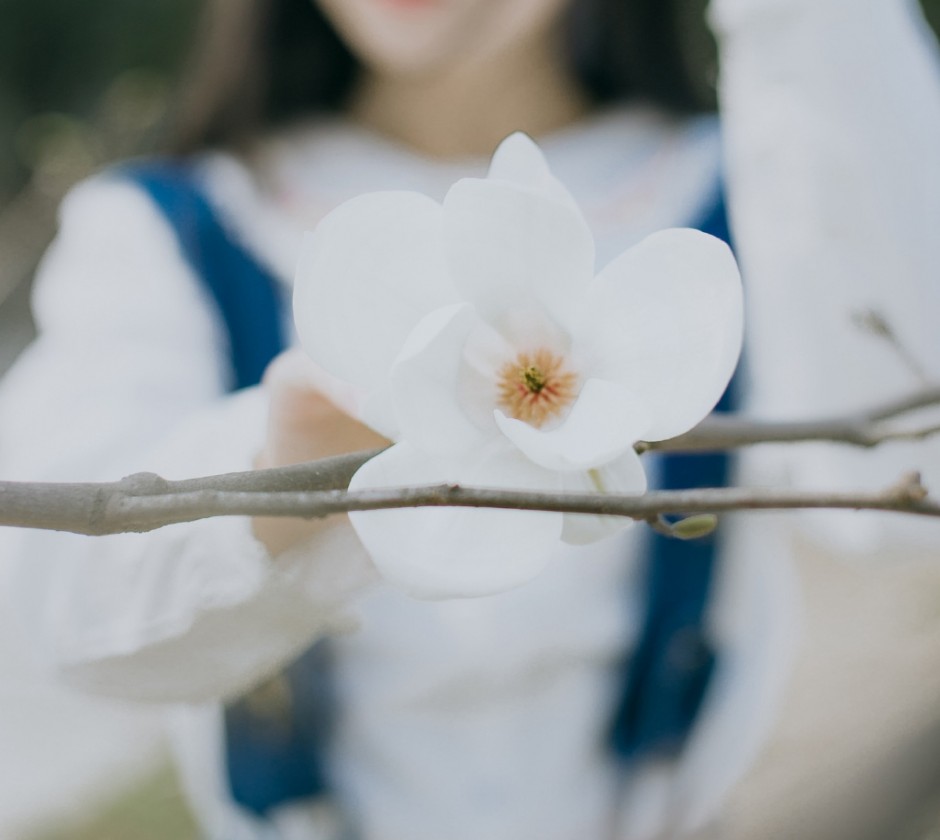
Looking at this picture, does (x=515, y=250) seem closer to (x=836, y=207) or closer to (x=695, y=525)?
(x=695, y=525)

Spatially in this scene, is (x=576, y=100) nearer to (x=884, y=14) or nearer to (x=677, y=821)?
(x=884, y=14)

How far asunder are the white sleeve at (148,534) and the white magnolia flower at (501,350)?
8 cm

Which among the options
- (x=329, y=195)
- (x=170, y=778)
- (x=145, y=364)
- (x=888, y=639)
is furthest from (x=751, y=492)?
(x=888, y=639)

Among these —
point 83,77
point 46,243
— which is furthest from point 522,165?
point 83,77

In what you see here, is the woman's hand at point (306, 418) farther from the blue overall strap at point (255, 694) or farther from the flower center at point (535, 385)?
the blue overall strap at point (255, 694)

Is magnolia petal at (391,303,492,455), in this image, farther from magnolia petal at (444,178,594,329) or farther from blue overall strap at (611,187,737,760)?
blue overall strap at (611,187,737,760)

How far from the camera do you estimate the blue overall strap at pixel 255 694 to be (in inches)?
21.1

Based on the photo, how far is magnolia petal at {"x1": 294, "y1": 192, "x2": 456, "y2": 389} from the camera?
5.5 inches

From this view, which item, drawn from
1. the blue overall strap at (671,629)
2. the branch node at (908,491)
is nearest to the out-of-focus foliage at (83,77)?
the blue overall strap at (671,629)

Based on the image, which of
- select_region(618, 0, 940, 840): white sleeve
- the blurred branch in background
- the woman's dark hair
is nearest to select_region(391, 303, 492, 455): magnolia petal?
select_region(618, 0, 940, 840): white sleeve

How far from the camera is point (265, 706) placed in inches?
20.8

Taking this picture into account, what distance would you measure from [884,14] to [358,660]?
16.2 inches

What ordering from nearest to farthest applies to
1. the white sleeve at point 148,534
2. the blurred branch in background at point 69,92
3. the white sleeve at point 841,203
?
the white sleeve at point 148,534 → the white sleeve at point 841,203 → the blurred branch in background at point 69,92

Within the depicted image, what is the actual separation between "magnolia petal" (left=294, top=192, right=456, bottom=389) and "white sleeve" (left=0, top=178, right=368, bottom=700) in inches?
3.2
